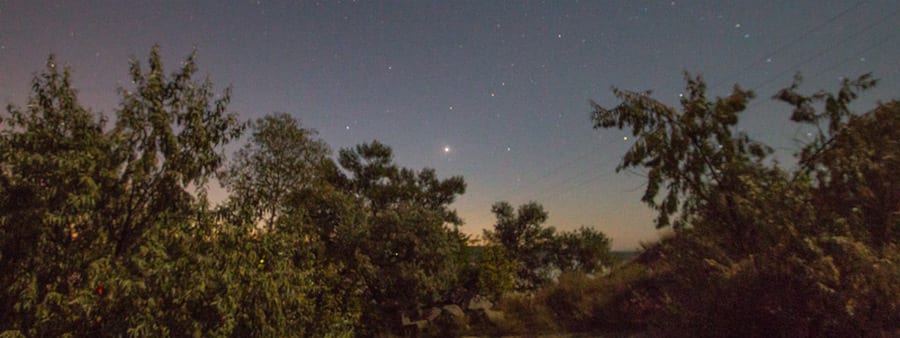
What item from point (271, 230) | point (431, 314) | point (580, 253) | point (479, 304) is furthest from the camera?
point (580, 253)

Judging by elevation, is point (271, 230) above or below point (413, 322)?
above

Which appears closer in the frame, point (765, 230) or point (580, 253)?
point (765, 230)

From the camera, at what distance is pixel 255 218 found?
10.8 m

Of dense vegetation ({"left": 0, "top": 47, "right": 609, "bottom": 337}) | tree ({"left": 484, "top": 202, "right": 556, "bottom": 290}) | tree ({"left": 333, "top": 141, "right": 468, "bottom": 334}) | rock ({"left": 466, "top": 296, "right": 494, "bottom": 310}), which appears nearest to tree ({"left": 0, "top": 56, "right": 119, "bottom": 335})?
dense vegetation ({"left": 0, "top": 47, "right": 609, "bottom": 337})

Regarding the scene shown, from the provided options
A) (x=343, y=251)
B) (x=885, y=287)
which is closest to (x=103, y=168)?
(x=343, y=251)

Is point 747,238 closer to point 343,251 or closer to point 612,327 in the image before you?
point 612,327

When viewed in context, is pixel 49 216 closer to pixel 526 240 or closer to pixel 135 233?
pixel 135 233

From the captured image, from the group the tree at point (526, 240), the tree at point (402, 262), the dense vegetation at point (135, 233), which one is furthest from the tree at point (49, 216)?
the tree at point (526, 240)

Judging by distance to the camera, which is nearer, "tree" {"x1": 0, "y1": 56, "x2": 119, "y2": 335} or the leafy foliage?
"tree" {"x1": 0, "y1": 56, "x2": 119, "y2": 335}

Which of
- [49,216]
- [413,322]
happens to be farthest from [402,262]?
[49,216]

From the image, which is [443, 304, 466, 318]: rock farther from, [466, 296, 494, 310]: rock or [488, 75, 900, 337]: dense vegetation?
[488, 75, 900, 337]: dense vegetation

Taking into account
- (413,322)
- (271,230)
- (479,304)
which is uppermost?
(271,230)

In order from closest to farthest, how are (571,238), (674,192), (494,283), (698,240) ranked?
(698,240), (674,192), (494,283), (571,238)

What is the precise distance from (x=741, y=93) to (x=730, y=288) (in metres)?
6.22
